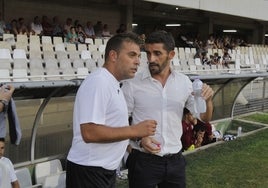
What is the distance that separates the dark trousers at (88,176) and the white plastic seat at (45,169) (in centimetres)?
244

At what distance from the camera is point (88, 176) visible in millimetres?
2535

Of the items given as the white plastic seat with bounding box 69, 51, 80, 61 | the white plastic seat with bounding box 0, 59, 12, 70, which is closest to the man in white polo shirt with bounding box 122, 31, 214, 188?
the white plastic seat with bounding box 0, 59, 12, 70

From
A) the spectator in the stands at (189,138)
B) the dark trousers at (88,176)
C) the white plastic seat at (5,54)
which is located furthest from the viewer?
the white plastic seat at (5,54)

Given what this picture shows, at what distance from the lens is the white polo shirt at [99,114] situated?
7.89ft

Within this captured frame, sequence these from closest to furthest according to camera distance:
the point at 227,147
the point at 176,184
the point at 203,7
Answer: the point at 176,184 → the point at 227,147 → the point at 203,7

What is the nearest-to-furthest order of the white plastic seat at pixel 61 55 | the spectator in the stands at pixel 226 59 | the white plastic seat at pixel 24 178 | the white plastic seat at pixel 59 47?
the white plastic seat at pixel 24 178 < the white plastic seat at pixel 61 55 < the white plastic seat at pixel 59 47 < the spectator in the stands at pixel 226 59

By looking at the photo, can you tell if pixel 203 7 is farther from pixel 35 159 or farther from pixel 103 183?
pixel 103 183

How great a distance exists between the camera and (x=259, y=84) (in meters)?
11.5

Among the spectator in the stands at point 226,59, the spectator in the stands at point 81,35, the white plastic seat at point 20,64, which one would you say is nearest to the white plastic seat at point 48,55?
the white plastic seat at point 20,64

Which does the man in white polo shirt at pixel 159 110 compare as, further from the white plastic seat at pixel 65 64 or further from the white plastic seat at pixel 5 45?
the white plastic seat at pixel 65 64

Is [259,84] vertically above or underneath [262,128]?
above

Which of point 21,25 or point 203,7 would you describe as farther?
point 203,7

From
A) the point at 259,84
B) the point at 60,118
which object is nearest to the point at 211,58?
the point at 259,84

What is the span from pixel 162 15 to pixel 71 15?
23.7 feet
